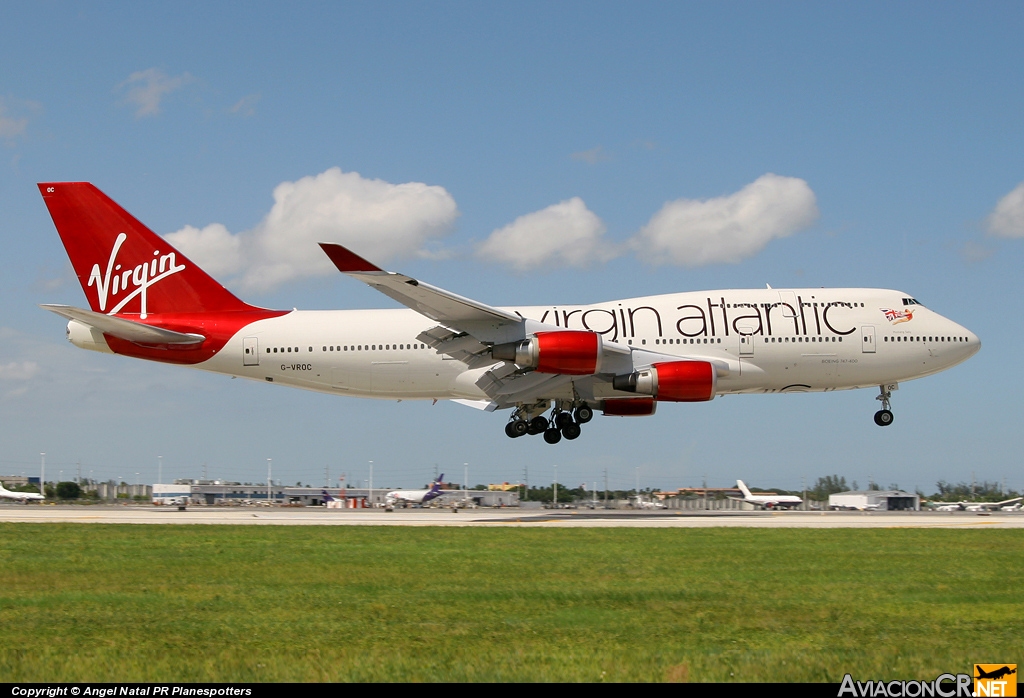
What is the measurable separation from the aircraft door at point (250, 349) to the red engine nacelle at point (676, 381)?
13.2 m

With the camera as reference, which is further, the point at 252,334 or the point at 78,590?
the point at 252,334

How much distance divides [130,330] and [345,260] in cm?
1112

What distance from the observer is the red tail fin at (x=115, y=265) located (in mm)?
35250

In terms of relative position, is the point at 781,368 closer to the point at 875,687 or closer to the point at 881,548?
the point at 881,548

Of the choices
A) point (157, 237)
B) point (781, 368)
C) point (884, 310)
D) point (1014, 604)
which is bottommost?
point (1014, 604)

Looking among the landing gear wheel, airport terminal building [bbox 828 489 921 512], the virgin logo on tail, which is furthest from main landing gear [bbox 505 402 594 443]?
airport terminal building [bbox 828 489 921 512]

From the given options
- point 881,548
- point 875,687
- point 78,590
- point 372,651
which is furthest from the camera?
point 881,548

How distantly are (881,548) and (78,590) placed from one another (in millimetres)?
16034

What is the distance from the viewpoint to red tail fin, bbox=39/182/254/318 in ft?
116

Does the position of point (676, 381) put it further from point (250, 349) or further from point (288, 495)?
point (288, 495)

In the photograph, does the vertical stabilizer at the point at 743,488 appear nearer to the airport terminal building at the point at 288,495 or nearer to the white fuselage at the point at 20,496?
the airport terminal building at the point at 288,495

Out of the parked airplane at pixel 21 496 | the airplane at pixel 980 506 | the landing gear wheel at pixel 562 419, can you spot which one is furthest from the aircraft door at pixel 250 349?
the parked airplane at pixel 21 496

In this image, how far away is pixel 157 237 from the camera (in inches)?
1414

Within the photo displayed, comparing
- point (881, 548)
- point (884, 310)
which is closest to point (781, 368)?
point (884, 310)
